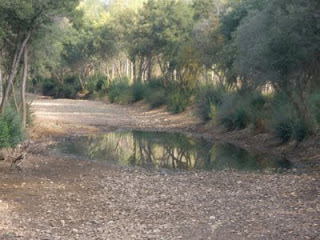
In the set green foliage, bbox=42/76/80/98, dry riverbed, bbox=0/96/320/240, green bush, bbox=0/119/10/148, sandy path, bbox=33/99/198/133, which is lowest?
dry riverbed, bbox=0/96/320/240

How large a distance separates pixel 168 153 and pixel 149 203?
33.8ft

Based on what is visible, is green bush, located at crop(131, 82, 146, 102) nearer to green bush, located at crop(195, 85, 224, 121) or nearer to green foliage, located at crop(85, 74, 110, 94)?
green foliage, located at crop(85, 74, 110, 94)

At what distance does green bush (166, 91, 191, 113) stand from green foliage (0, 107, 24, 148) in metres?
20.5

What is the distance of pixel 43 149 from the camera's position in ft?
69.7

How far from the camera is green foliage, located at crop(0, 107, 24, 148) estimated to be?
1515 cm

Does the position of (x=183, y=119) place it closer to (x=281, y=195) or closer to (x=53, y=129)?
A: (x=53, y=129)

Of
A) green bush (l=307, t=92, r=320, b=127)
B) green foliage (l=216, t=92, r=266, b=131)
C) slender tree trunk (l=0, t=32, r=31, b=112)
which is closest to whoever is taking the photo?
slender tree trunk (l=0, t=32, r=31, b=112)

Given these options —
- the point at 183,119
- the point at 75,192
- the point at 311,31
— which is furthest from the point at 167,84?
the point at 75,192

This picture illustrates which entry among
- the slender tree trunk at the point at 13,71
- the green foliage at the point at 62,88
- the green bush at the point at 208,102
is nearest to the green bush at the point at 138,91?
the green bush at the point at 208,102

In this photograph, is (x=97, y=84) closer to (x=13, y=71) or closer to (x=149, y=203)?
(x=13, y=71)

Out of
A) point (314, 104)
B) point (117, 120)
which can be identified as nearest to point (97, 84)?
point (117, 120)

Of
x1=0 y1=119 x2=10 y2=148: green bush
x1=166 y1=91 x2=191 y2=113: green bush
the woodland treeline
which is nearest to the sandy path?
x1=166 y1=91 x2=191 y2=113: green bush

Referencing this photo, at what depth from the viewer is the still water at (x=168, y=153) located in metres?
19.6

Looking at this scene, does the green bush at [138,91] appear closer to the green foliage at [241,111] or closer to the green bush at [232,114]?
the green foliage at [241,111]
